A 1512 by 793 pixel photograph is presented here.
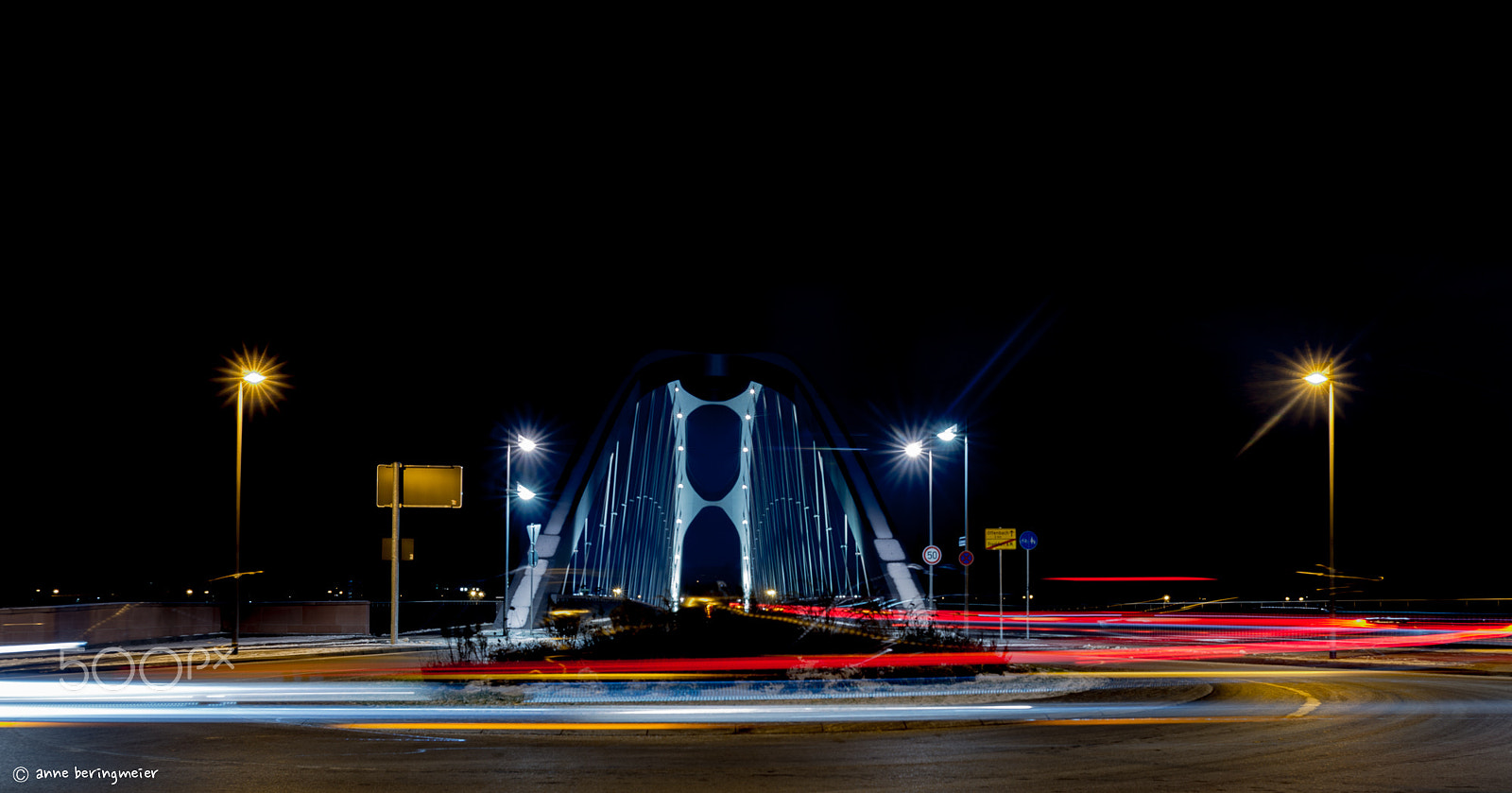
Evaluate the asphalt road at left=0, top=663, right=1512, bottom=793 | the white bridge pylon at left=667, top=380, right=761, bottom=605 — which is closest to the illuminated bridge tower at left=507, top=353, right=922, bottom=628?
the white bridge pylon at left=667, top=380, right=761, bottom=605

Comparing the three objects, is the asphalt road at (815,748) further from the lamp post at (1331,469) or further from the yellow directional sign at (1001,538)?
the yellow directional sign at (1001,538)

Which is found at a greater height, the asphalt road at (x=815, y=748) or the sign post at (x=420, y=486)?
the sign post at (x=420, y=486)

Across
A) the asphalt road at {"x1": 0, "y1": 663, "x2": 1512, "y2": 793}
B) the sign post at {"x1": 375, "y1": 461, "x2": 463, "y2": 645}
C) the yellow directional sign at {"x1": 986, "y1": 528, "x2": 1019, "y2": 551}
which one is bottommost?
the asphalt road at {"x1": 0, "y1": 663, "x2": 1512, "y2": 793}

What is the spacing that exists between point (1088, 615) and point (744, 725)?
1413 inches

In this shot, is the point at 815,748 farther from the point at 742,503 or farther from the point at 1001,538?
the point at 742,503

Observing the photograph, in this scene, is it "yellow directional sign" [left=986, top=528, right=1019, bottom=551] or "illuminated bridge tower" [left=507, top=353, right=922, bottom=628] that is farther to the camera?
"illuminated bridge tower" [left=507, top=353, right=922, bottom=628]

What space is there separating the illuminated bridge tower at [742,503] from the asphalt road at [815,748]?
74.9ft

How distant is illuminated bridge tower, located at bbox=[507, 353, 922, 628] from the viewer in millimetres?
49156

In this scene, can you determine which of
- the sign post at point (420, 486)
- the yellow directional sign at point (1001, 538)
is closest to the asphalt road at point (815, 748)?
the sign post at point (420, 486)

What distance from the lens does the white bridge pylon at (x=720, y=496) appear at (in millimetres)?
89000

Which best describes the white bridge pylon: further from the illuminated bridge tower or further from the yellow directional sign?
the yellow directional sign

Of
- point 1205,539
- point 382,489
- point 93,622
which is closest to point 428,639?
point 93,622

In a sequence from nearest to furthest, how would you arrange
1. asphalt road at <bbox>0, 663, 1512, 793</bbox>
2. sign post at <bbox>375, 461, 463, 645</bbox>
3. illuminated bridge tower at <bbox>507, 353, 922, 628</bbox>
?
asphalt road at <bbox>0, 663, 1512, 793</bbox> < sign post at <bbox>375, 461, 463, 645</bbox> < illuminated bridge tower at <bbox>507, 353, 922, 628</bbox>

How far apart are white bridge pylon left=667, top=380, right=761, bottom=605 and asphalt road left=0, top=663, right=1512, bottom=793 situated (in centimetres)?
7134
